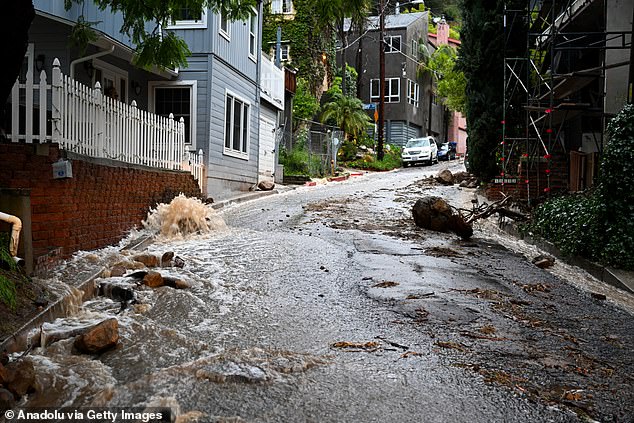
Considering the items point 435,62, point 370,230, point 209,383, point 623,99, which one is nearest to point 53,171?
point 209,383

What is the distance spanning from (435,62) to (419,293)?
4537 centimetres

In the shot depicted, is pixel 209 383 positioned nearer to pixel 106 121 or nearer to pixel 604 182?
pixel 106 121

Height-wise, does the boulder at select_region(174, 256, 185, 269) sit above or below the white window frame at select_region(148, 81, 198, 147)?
below

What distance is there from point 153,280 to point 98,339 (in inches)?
84.8

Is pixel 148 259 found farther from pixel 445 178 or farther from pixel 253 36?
pixel 445 178

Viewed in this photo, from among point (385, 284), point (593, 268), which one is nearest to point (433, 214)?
point (593, 268)

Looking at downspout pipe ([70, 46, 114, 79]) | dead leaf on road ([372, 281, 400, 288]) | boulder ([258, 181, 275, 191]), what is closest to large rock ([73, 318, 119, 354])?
dead leaf on road ([372, 281, 400, 288])

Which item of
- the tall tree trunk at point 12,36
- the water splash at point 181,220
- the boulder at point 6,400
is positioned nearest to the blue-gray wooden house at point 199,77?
the water splash at point 181,220

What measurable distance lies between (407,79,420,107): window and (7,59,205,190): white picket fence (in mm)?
37596

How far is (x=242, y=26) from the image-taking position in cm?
1980

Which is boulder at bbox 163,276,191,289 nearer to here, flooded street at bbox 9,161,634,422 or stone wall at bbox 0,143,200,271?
flooded street at bbox 9,161,634,422

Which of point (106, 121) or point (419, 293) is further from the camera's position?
point (106, 121)

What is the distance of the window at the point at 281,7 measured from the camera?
3322 centimetres

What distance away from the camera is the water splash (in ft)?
37.1
